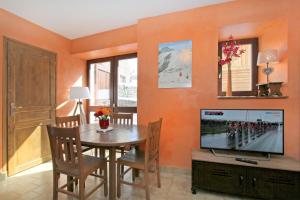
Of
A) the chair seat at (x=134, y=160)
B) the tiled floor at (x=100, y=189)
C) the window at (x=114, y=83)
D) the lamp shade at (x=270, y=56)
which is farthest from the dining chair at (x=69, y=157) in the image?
the lamp shade at (x=270, y=56)

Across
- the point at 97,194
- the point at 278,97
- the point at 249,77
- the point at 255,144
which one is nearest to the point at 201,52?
the point at 249,77

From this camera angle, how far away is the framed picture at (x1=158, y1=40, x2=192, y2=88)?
99.3 inches

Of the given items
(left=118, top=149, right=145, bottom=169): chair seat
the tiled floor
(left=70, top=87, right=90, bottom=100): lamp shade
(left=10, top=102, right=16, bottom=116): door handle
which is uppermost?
(left=70, top=87, right=90, bottom=100): lamp shade

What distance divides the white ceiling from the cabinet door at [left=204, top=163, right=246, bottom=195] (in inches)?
88.8

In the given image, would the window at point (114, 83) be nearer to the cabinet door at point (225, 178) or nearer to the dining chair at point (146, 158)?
the dining chair at point (146, 158)

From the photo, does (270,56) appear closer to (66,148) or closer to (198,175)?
(198,175)

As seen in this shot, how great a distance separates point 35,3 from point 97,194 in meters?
2.78

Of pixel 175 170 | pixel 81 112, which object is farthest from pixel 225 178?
pixel 81 112

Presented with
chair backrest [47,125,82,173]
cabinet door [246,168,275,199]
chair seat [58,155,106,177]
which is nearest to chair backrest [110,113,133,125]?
chair seat [58,155,106,177]

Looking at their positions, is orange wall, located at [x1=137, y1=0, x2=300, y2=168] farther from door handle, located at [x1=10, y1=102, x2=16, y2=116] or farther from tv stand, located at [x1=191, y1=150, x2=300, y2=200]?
door handle, located at [x1=10, y1=102, x2=16, y2=116]

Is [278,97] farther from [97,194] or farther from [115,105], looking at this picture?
[115,105]

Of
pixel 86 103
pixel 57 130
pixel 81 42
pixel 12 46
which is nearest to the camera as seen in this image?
pixel 57 130

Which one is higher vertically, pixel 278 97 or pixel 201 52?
pixel 201 52

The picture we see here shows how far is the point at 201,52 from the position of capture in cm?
246
